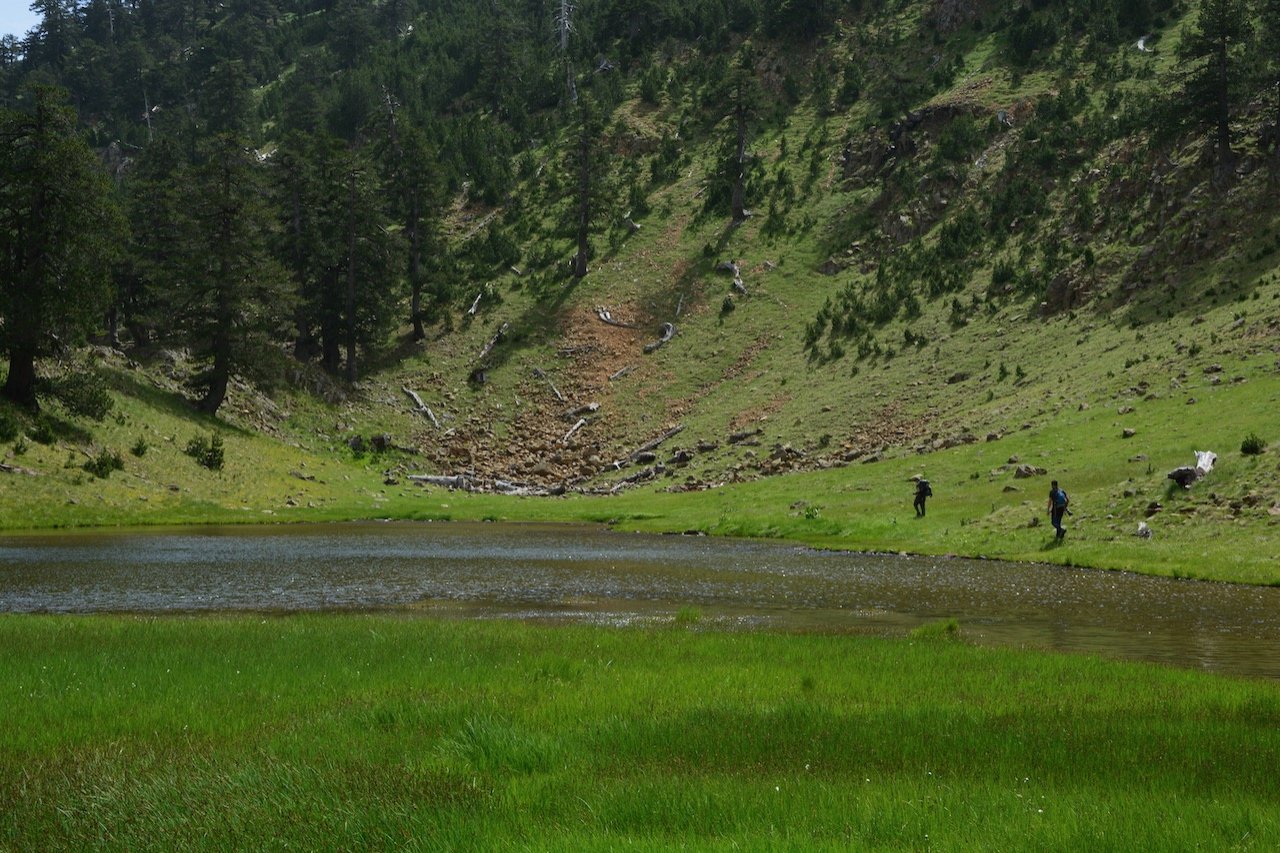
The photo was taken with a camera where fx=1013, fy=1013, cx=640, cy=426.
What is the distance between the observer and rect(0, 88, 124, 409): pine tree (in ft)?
166

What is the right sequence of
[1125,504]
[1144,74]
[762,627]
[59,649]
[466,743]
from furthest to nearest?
[1144,74], [1125,504], [762,627], [59,649], [466,743]

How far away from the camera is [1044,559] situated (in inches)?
1300

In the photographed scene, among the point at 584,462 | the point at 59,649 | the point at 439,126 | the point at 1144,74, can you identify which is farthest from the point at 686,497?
the point at 439,126

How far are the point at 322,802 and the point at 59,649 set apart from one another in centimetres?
1092

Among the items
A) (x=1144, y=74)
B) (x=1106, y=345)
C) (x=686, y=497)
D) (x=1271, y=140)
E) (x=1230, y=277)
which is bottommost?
(x=686, y=497)

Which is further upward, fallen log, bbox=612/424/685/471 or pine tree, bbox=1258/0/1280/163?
pine tree, bbox=1258/0/1280/163

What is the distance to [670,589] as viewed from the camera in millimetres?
28562

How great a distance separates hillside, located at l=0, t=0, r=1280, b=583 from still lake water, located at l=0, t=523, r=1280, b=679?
438cm

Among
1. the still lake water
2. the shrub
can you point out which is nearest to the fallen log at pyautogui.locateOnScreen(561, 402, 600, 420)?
the shrub

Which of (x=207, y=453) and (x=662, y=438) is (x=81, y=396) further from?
Result: (x=662, y=438)

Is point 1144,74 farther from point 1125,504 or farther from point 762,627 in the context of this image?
point 762,627

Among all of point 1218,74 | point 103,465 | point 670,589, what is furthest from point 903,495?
point 1218,74

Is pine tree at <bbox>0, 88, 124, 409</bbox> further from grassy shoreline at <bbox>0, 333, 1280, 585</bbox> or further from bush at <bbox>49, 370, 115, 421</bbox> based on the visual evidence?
grassy shoreline at <bbox>0, 333, 1280, 585</bbox>

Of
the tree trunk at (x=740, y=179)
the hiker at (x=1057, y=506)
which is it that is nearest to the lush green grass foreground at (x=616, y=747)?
the hiker at (x=1057, y=506)
